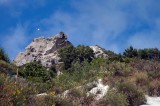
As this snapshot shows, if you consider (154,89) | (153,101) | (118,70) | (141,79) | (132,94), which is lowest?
(153,101)

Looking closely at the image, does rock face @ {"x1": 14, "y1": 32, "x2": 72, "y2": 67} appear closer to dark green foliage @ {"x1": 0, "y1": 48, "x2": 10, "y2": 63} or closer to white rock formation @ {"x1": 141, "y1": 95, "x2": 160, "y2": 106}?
dark green foliage @ {"x1": 0, "y1": 48, "x2": 10, "y2": 63}

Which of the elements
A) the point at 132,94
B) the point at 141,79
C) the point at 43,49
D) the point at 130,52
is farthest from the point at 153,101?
the point at 43,49

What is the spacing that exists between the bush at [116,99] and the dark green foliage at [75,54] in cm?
4261

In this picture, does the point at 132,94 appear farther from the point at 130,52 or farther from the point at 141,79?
the point at 130,52

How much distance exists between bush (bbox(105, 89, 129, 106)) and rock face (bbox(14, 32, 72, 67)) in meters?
48.7

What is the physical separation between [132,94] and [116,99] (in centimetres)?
132

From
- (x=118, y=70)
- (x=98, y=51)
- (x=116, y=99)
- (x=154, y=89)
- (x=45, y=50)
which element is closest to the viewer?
(x=116, y=99)

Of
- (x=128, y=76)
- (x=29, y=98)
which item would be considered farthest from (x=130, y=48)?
(x=29, y=98)

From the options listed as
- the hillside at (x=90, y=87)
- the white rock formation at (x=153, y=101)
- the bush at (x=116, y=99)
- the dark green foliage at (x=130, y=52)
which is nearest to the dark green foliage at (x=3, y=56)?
the hillside at (x=90, y=87)

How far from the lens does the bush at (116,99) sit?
15133 millimetres

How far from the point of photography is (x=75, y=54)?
201 feet

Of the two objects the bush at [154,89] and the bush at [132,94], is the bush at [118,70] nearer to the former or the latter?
the bush at [154,89]

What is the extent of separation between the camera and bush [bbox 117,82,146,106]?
1627cm

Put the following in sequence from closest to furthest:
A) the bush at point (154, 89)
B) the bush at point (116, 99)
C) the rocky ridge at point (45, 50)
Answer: the bush at point (116, 99), the bush at point (154, 89), the rocky ridge at point (45, 50)
